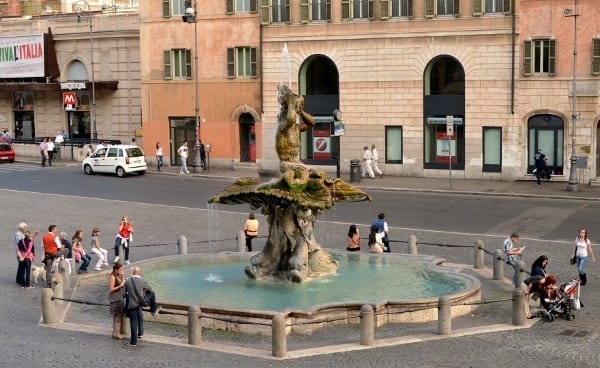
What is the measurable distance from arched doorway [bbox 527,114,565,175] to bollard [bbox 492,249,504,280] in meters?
20.4

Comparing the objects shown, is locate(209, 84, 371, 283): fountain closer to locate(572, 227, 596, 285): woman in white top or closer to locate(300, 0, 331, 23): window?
locate(572, 227, 596, 285): woman in white top

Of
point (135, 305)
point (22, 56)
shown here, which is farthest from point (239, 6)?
point (135, 305)

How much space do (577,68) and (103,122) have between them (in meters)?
31.2

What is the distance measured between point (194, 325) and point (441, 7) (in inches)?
1181

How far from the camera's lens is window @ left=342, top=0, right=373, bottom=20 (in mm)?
46062

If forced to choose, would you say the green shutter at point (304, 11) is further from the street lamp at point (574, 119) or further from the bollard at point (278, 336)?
the bollard at point (278, 336)

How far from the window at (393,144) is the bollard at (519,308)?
91.2ft

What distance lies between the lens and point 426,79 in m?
45.4

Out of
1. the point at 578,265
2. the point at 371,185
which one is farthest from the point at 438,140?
the point at 578,265

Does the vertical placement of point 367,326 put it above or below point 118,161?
below

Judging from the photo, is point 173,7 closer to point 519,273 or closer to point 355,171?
point 355,171

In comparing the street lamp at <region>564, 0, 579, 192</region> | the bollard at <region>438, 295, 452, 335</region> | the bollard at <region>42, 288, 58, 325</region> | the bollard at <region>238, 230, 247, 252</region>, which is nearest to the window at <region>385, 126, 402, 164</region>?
the street lamp at <region>564, 0, 579, 192</region>

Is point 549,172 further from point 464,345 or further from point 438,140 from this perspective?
point 464,345

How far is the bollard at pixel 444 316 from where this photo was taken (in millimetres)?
18031
